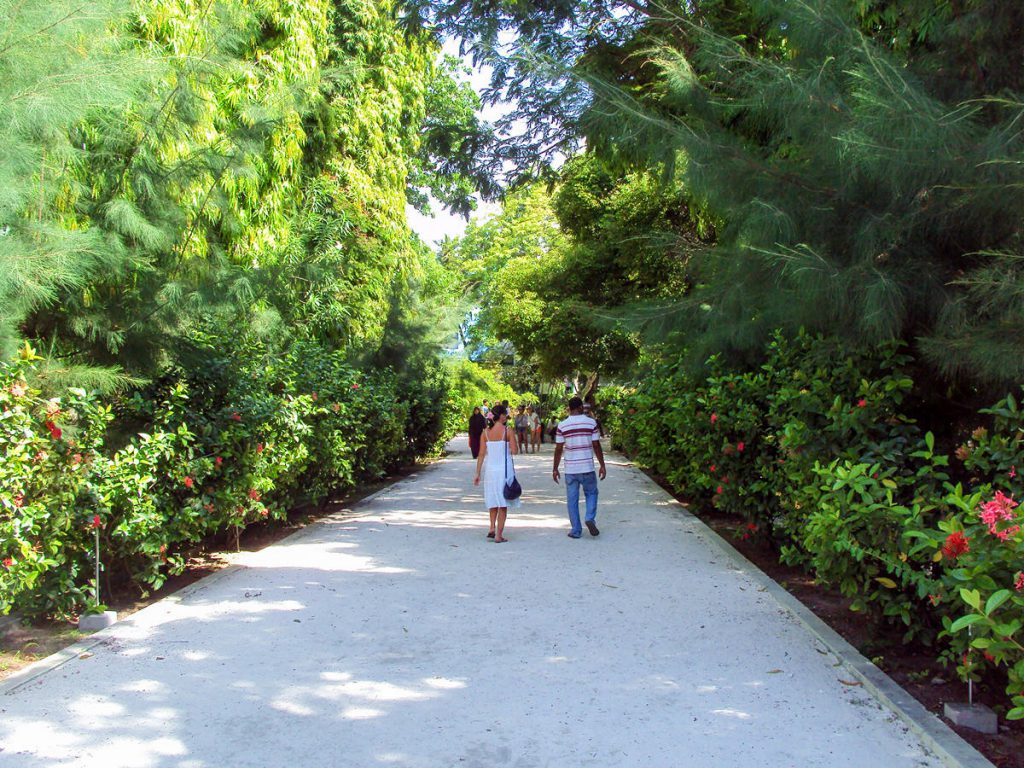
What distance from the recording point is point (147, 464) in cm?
590

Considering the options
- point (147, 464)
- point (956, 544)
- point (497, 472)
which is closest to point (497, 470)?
point (497, 472)

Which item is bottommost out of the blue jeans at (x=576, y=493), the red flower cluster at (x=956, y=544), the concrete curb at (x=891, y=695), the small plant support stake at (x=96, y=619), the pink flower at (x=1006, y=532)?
the concrete curb at (x=891, y=695)

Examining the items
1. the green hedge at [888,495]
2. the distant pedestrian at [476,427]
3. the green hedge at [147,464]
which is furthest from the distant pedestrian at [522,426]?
the green hedge at [888,495]

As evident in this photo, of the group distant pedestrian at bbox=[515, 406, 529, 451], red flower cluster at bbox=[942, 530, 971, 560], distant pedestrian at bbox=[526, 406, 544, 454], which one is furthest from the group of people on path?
distant pedestrian at bbox=[526, 406, 544, 454]

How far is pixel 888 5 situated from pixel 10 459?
621cm

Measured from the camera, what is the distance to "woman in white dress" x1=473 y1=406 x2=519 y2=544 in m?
9.37

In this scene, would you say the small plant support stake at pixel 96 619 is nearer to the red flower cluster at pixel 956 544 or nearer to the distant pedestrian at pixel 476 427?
the red flower cluster at pixel 956 544

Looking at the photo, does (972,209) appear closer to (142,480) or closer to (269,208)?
(142,480)

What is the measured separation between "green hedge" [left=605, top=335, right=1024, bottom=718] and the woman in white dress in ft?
8.21

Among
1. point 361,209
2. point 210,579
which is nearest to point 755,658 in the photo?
point 210,579

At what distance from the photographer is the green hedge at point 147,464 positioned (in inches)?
184

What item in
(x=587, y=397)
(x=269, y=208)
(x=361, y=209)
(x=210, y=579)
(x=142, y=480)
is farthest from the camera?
(x=587, y=397)

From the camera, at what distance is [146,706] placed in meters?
4.23

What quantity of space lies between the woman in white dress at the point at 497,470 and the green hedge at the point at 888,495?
2503mm
